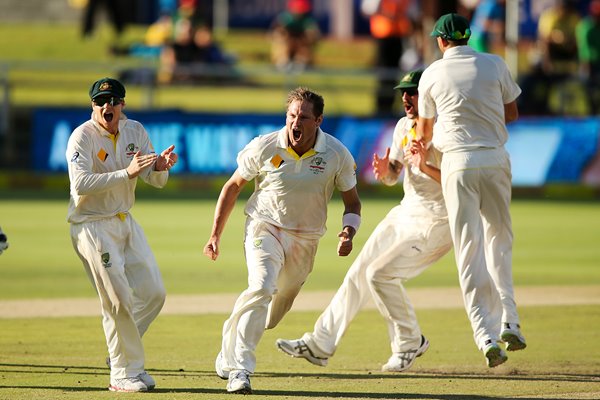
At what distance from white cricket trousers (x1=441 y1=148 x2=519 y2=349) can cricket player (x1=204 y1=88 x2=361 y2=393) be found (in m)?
0.66

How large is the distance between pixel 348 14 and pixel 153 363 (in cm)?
2574

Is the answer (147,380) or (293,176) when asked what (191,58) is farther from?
(147,380)

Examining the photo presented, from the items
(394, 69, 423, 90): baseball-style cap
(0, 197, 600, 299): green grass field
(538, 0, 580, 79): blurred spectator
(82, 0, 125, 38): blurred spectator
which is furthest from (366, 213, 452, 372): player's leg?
(82, 0, 125, 38): blurred spectator

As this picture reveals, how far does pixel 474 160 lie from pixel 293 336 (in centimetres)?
260

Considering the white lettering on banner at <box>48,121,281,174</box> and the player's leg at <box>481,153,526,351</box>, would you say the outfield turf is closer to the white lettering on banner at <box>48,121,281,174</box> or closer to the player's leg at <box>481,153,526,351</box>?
the player's leg at <box>481,153,526,351</box>

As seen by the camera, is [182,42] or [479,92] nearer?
[479,92]

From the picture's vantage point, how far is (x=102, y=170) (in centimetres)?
842

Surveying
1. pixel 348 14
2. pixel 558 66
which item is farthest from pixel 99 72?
pixel 348 14

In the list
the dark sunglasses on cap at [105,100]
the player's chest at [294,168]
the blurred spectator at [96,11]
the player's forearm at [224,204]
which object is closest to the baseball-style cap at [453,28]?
the player's chest at [294,168]

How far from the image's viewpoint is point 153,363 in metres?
9.25

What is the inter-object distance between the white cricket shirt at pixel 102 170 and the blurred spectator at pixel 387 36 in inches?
642

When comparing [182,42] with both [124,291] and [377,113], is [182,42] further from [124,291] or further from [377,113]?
[124,291]

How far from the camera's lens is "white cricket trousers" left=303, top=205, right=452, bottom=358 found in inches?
363

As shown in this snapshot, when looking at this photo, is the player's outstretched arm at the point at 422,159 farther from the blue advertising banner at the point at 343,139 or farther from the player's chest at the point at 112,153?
the blue advertising banner at the point at 343,139
